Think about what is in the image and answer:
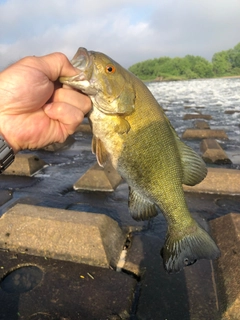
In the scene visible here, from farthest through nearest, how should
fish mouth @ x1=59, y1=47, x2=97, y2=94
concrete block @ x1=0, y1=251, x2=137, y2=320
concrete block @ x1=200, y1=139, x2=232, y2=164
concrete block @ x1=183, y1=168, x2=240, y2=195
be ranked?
concrete block @ x1=200, y1=139, x2=232, y2=164 < concrete block @ x1=183, y1=168, x2=240, y2=195 < concrete block @ x1=0, y1=251, x2=137, y2=320 < fish mouth @ x1=59, y1=47, x2=97, y2=94

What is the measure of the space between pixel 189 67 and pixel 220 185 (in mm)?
126567

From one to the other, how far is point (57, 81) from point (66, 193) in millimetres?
5025

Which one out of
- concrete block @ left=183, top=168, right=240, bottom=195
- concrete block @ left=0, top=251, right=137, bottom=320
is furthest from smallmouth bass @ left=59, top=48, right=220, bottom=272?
concrete block @ left=183, top=168, right=240, bottom=195

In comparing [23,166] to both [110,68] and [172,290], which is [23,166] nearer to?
[172,290]

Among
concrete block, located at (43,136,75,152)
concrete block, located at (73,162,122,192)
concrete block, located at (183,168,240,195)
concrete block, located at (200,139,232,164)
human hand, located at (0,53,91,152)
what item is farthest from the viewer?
concrete block, located at (43,136,75,152)

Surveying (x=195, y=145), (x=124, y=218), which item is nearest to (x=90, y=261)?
(x=124, y=218)

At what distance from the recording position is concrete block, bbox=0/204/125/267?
4328 millimetres

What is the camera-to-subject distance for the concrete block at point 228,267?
342 centimetres

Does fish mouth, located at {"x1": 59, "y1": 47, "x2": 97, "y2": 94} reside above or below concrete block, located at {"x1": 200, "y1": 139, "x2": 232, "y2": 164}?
above

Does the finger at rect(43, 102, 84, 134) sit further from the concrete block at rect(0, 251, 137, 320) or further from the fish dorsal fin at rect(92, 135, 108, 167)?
the concrete block at rect(0, 251, 137, 320)

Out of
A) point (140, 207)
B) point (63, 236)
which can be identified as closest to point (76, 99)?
point (140, 207)

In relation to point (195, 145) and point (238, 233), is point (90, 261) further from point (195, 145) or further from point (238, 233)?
point (195, 145)

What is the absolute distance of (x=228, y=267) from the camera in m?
3.94

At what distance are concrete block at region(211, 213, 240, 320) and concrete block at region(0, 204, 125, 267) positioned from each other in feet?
5.11
